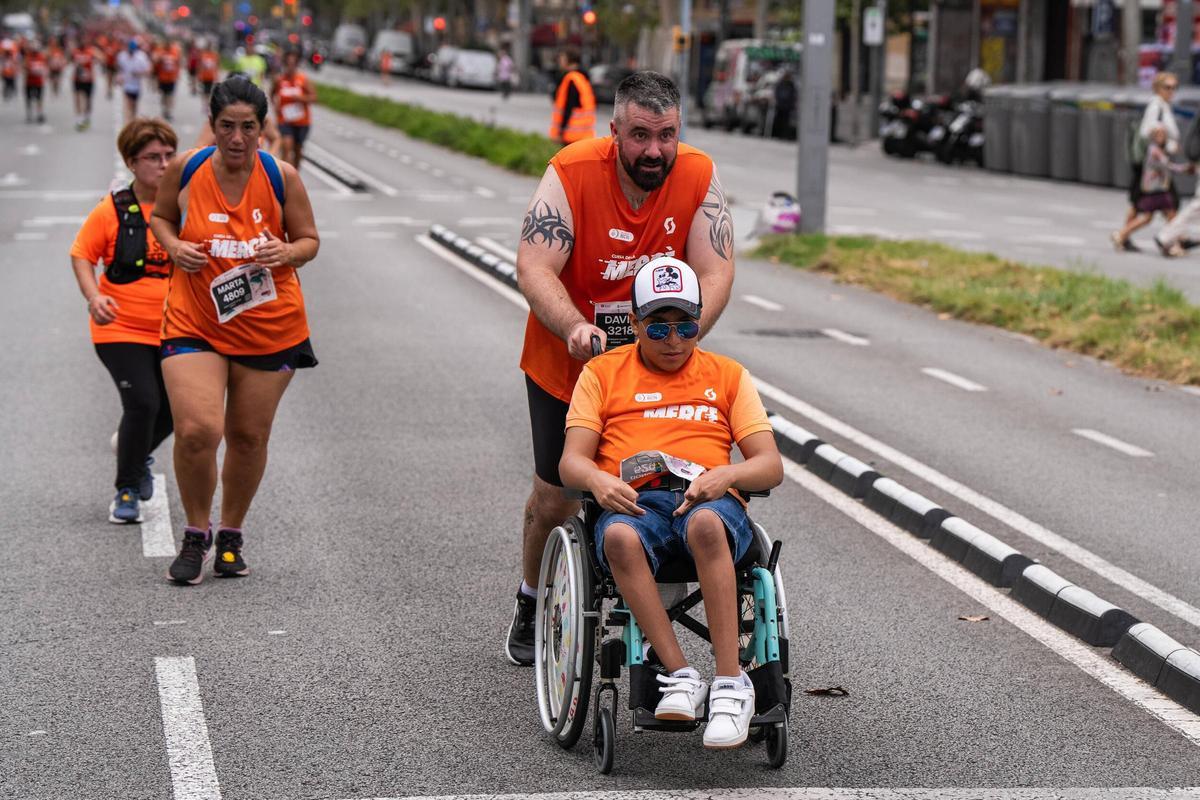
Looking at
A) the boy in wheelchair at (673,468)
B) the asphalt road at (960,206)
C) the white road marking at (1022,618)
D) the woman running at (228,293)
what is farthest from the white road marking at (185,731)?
the asphalt road at (960,206)

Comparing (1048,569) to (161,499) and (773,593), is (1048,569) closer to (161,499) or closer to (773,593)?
(773,593)

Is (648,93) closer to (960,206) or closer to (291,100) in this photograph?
(291,100)

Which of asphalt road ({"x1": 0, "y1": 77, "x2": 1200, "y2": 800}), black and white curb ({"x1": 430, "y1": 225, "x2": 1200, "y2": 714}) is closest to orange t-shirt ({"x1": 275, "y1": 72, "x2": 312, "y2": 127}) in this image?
asphalt road ({"x1": 0, "y1": 77, "x2": 1200, "y2": 800})

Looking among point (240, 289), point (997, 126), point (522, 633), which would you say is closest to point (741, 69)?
point (997, 126)

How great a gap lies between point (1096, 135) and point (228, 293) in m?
28.3

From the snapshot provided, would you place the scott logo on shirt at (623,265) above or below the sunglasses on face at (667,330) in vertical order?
above

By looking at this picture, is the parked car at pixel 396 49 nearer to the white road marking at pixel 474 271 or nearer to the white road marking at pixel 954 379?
the white road marking at pixel 474 271

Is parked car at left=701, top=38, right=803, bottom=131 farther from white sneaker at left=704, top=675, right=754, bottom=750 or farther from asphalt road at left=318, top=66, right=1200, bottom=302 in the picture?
white sneaker at left=704, top=675, right=754, bottom=750

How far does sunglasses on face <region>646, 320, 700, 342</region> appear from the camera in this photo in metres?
5.27

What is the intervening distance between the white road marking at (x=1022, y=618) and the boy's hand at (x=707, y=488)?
158 cm

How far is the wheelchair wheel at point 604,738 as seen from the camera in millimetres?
5031

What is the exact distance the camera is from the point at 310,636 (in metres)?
6.47

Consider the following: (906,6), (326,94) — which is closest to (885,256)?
(906,6)

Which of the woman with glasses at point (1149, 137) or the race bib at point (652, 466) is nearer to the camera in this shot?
the race bib at point (652, 466)
